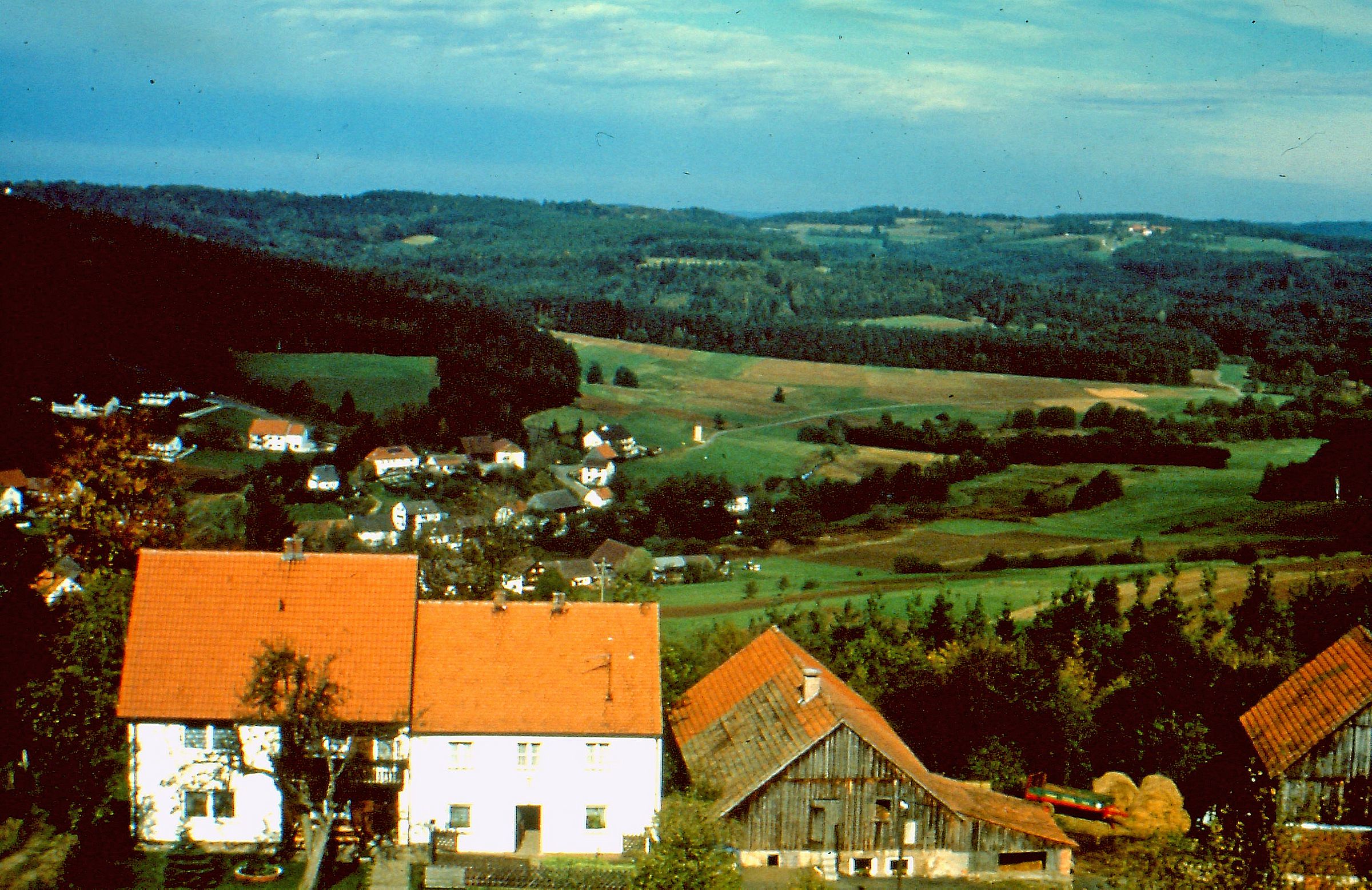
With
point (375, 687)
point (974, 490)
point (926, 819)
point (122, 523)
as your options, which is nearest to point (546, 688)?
point (375, 687)

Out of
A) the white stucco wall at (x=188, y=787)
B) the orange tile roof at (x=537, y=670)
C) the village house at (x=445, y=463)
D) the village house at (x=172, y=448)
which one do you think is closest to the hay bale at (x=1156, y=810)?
the orange tile roof at (x=537, y=670)

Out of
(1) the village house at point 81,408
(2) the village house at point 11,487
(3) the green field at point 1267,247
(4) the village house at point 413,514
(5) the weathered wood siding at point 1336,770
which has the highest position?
(3) the green field at point 1267,247

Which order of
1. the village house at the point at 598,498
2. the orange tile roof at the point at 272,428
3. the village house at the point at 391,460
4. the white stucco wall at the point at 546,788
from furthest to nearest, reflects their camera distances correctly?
the village house at the point at 391,460 < the orange tile roof at the point at 272,428 < the village house at the point at 598,498 < the white stucco wall at the point at 546,788

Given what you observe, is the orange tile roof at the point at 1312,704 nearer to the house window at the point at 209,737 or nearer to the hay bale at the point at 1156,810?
the hay bale at the point at 1156,810

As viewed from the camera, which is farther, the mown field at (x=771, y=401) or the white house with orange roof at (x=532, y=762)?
the mown field at (x=771, y=401)

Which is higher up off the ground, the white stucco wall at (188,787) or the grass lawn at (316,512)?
the grass lawn at (316,512)

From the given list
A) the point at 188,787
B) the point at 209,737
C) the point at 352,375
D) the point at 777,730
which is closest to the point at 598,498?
the point at 352,375

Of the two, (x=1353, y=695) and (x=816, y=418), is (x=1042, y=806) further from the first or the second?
(x=816, y=418)
